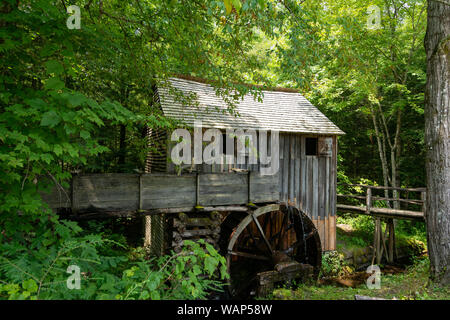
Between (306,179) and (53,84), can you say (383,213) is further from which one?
(53,84)

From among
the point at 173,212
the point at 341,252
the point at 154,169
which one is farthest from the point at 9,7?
the point at 341,252

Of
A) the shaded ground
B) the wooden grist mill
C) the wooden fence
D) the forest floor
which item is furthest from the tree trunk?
the wooden fence

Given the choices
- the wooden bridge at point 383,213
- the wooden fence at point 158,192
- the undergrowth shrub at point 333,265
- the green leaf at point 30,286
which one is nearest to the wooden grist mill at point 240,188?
the wooden fence at point 158,192

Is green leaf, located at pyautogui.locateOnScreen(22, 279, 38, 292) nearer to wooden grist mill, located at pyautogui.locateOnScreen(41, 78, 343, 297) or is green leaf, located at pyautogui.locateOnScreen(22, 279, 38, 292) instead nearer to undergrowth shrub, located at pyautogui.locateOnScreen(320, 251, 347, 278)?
wooden grist mill, located at pyautogui.locateOnScreen(41, 78, 343, 297)

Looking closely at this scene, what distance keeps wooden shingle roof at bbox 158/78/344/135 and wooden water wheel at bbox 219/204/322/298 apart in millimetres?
2771

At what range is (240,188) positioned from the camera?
23.3 feet

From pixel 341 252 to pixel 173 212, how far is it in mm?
8167

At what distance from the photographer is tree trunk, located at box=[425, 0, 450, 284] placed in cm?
477

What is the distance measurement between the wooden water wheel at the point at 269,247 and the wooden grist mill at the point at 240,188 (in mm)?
33

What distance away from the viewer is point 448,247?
475cm

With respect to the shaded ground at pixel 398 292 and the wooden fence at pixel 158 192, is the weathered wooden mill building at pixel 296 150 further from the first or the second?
the shaded ground at pixel 398 292

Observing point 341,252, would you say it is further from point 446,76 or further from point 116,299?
point 116,299

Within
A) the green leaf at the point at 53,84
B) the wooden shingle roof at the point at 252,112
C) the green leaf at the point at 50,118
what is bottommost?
the green leaf at the point at 50,118

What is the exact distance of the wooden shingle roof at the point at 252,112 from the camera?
306 inches
